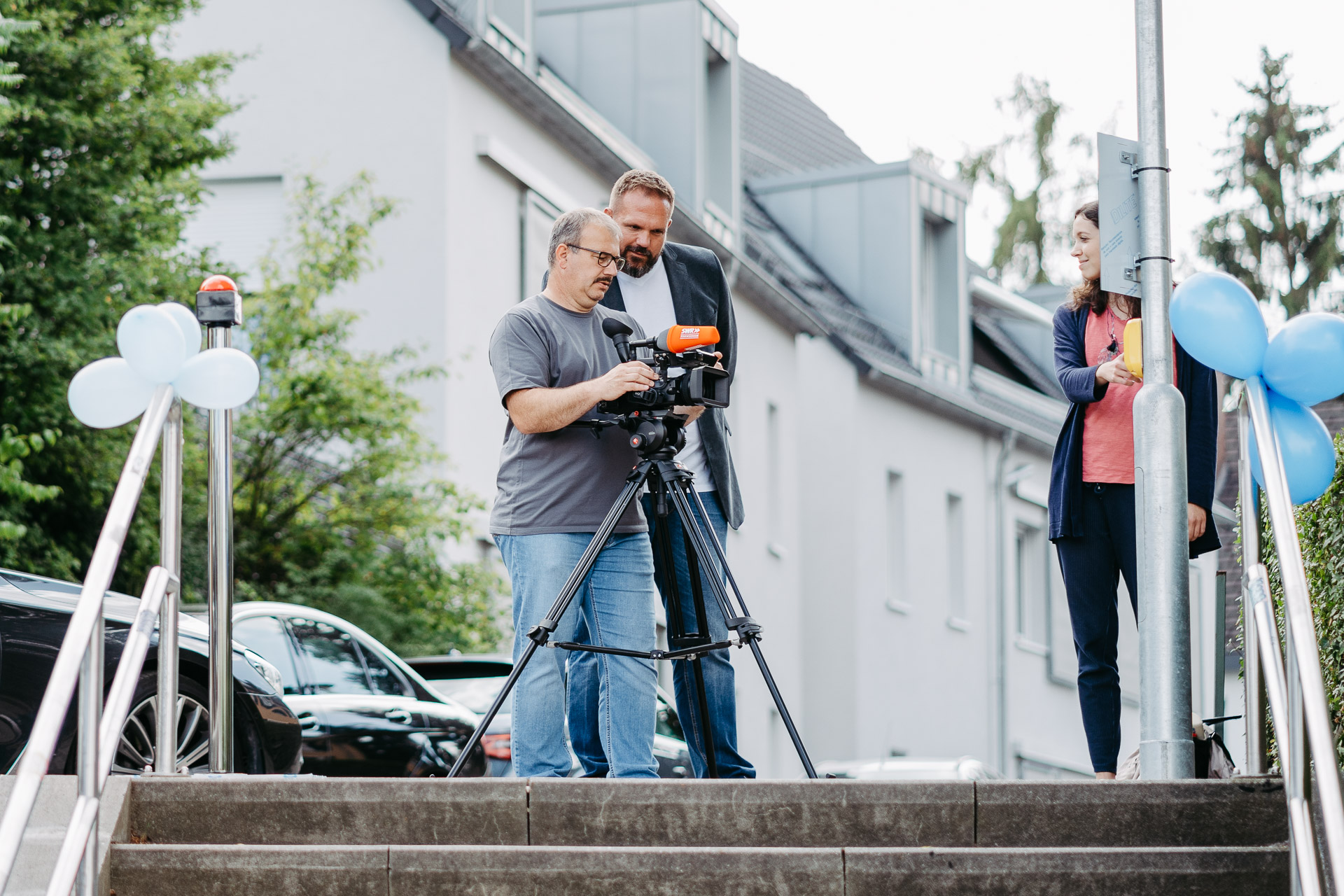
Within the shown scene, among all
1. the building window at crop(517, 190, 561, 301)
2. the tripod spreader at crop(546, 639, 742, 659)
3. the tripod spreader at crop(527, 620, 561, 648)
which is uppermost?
the building window at crop(517, 190, 561, 301)

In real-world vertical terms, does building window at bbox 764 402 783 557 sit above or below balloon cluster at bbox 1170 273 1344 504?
above

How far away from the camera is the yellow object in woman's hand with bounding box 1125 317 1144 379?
19.1 ft

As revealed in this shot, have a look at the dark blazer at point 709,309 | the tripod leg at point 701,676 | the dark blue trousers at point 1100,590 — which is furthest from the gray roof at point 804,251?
the tripod leg at point 701,676

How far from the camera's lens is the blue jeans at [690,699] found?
6.28 m

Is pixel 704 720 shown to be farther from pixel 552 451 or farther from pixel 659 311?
pixel 659 311

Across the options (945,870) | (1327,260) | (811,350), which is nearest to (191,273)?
(945,870)

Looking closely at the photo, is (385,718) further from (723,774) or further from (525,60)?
(525,60)

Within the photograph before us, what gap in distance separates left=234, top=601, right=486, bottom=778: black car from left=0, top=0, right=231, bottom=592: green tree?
375cm

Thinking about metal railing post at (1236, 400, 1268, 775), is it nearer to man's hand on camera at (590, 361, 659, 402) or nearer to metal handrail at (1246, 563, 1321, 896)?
metal handrail at (1246, 563, 1321, 896)

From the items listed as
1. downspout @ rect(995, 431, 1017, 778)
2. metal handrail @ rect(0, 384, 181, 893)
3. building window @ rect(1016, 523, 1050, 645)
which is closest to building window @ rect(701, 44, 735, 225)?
downspout @ rect(995, 431, 1017, 778)

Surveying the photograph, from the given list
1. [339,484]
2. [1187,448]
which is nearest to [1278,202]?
[339,484]

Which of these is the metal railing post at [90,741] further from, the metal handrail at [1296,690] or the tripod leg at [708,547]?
the metal handrail at [1296,690]

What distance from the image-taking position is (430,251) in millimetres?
15711

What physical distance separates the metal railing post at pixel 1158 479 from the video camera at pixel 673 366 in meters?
1.37
